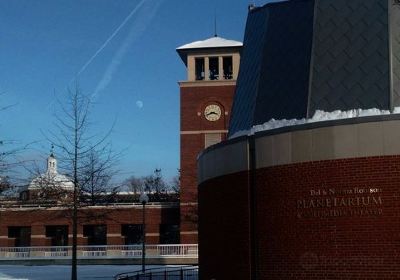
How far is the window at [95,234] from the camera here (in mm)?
67812

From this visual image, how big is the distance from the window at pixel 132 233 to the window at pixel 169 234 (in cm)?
256

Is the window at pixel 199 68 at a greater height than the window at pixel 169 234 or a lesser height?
greater

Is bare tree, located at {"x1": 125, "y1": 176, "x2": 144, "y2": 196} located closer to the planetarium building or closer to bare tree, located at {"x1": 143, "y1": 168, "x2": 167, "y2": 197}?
bare tree, located at {"x1": 143, "y1": 168, "x2": 167, "y2": 197}

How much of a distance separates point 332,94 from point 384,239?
172 inches

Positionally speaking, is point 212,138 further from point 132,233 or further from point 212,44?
point 132,233

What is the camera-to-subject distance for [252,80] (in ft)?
61.8

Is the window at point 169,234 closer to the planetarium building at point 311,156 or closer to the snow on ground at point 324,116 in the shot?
the planetarium building at point 311,156

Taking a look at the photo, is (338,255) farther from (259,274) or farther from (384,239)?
(259,274)

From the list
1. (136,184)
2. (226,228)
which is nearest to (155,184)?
(136,184)

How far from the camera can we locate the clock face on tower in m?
64.2

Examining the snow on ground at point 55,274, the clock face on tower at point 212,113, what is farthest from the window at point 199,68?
the snow on ground at point 55,274

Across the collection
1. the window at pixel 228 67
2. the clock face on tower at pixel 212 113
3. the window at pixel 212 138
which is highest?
the window at pixel 228 67

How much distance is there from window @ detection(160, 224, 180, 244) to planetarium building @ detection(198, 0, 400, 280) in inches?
1889

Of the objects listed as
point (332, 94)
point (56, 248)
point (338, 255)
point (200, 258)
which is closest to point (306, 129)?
point (332, 94)
